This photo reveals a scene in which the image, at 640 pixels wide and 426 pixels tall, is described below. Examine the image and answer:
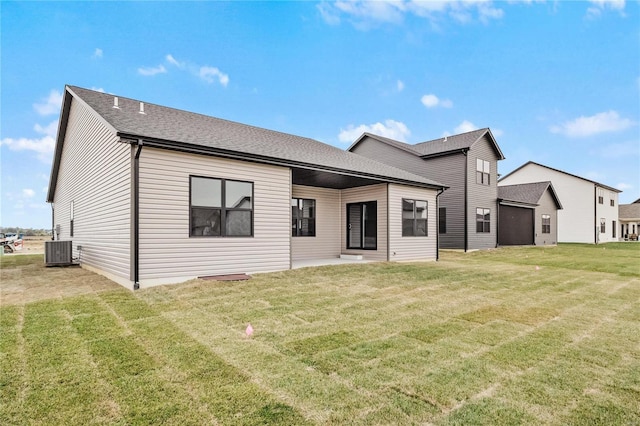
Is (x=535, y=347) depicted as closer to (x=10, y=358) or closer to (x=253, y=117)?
(x=10, y=358)

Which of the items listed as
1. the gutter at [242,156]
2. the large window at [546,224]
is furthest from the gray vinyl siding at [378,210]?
the large window at [546,224]

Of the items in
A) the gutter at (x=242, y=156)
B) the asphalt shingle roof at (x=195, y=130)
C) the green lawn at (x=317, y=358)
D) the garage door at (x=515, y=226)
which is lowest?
the green lawn at (x=317, y=358)

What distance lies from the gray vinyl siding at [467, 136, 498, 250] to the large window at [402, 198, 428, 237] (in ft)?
18.6

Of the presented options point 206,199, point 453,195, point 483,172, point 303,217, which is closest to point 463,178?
point 453,195

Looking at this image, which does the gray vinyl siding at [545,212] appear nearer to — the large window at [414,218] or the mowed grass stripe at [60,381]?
the large window at [414,218]

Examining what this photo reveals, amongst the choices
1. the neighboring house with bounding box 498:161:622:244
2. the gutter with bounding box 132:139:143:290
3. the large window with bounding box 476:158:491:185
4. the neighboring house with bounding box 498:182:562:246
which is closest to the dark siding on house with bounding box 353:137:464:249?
the large window with bounding box 476:158:491:185

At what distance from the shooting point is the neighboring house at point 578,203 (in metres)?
27.8

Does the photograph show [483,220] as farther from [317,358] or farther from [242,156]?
[317,358]

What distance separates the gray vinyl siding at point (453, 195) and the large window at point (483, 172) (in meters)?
1.38

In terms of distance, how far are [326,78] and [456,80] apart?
335 inches

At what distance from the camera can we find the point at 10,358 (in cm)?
326

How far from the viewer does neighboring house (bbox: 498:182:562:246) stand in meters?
21.2

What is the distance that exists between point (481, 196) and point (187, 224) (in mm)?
16409

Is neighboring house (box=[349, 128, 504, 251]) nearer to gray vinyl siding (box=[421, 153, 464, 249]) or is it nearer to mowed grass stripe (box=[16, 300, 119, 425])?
gray vinyl siding (box=[421, 153, 464, 249])
